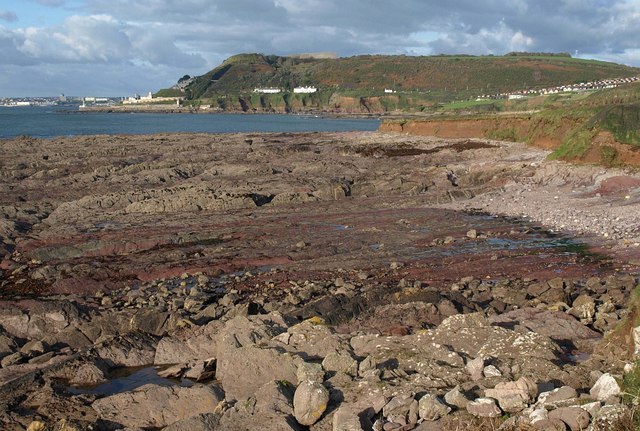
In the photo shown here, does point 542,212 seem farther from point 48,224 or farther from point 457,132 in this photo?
point 457,132

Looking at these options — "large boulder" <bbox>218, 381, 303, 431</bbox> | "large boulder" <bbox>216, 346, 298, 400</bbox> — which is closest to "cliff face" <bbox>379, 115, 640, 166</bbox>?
"large boulder" <bbox>216, 346, 298, 400</bbox>

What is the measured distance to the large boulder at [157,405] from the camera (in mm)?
10273

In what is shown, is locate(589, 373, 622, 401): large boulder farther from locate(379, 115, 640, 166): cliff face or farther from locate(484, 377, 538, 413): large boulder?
locate(379, 115, 640, 166): cliff face

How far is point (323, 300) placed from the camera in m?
15.4

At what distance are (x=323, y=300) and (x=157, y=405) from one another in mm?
5691

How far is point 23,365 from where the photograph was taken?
1273cm

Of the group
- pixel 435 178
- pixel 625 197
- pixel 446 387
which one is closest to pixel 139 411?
pixel 446 387

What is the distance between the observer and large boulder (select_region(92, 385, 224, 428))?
10.3m

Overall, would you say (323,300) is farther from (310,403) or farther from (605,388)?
(605,388)

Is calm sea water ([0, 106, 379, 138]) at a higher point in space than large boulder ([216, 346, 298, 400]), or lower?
lower

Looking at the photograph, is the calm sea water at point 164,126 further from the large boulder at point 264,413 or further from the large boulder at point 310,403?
the large boulder at point 310,403

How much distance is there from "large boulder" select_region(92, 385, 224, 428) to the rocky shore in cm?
3

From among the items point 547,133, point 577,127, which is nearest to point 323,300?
point 577,127

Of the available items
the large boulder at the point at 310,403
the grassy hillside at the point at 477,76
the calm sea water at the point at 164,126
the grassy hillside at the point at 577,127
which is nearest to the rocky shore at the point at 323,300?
the large boulder at the point at 310,403
